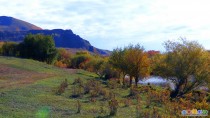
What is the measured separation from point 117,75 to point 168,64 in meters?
20.4

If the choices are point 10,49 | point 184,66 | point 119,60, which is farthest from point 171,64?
point 10,49

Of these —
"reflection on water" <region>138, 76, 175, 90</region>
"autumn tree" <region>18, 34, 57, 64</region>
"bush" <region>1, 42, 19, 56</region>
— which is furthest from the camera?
"bush" <region>1, 42, 19, 56</region>

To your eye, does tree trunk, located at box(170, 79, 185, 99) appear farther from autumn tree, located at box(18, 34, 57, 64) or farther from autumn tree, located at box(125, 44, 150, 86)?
autumn tree, located at box(18, 34, 57, 64)

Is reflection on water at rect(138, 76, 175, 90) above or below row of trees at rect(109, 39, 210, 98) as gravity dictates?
below

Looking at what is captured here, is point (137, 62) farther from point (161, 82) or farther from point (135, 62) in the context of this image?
point (161, 82)

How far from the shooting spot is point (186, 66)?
42875 mm

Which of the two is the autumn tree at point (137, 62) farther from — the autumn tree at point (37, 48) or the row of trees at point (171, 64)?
the autumn tree at point (37, 48)

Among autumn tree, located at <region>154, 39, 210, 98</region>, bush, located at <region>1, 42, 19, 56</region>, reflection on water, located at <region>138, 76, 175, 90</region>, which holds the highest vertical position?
bush, located at <region>1, 42, 19, 56</region>

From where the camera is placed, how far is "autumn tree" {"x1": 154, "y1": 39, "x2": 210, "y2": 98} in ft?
139

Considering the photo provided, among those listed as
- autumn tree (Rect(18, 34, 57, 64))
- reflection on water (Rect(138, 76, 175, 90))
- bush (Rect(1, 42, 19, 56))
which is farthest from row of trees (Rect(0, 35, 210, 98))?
bush (Rect(1, 42, 19, 56))

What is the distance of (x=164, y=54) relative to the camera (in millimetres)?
47656

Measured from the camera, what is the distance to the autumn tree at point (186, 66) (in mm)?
42500

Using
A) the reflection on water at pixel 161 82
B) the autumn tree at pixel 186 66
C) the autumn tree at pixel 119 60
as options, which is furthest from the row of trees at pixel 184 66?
the autumn tree at pixel 119 60

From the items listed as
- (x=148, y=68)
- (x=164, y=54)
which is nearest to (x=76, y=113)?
(x=164, y=54)
